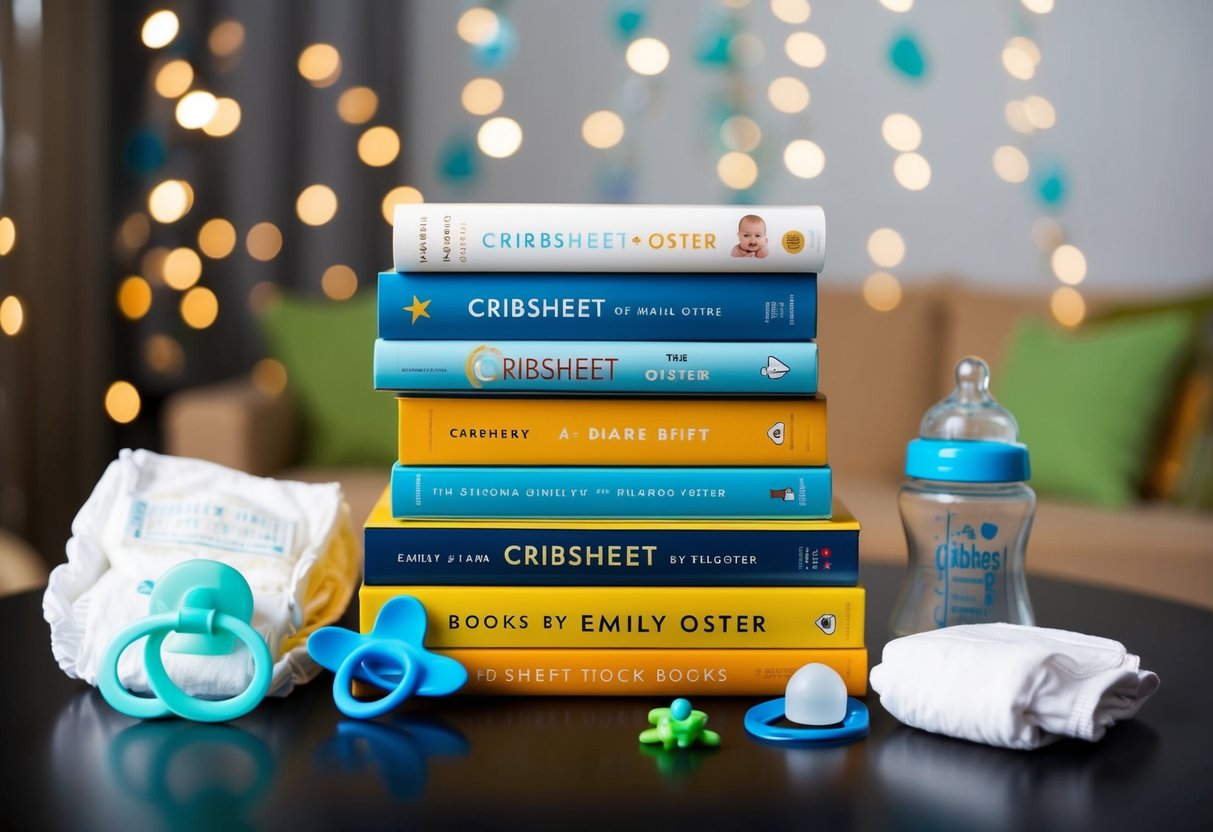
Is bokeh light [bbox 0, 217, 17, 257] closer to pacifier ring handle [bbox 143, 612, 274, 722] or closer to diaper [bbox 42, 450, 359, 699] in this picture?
diaper [bbox 42, 450, 359, 699]

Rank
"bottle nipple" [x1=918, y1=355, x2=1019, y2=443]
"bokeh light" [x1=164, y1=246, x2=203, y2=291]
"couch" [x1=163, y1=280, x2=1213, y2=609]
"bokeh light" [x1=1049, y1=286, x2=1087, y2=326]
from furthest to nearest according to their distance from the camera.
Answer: "bokeh light" [x1=164, y1=246, x2=203, y2=291] → "bokeh light" [x1=1049, y1=286, x2=1087, y2=326] → "couch" [x1=163, y1=280, x2=1213, y2=609] → "bottle nipple" [x1=918, y1=355, x2=1019, y2=443]

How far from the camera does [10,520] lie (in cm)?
248

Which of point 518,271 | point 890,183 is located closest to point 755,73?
point 890,183

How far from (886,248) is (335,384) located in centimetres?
146

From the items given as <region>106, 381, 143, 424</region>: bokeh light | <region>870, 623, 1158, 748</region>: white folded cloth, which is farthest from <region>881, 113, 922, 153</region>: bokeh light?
<region>870, 623, 1158, 748</region>: white folded cloth

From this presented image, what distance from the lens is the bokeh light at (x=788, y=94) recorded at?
3156mm

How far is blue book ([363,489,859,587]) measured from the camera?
2.51ft

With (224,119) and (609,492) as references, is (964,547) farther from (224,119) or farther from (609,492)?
(224,119)

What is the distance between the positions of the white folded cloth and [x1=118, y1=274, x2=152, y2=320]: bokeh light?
248 centimetres

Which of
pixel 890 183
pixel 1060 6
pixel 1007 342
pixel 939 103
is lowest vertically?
pixel 1007 342

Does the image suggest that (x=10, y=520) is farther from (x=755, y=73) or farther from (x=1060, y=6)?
(x=1060, y=6)

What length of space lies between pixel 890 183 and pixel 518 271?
8.43ft

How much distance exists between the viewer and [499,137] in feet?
10.7

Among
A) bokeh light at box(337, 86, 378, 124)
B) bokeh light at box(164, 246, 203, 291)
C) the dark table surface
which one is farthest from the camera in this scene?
bokeh light at box(337, 86, 378, 124)
